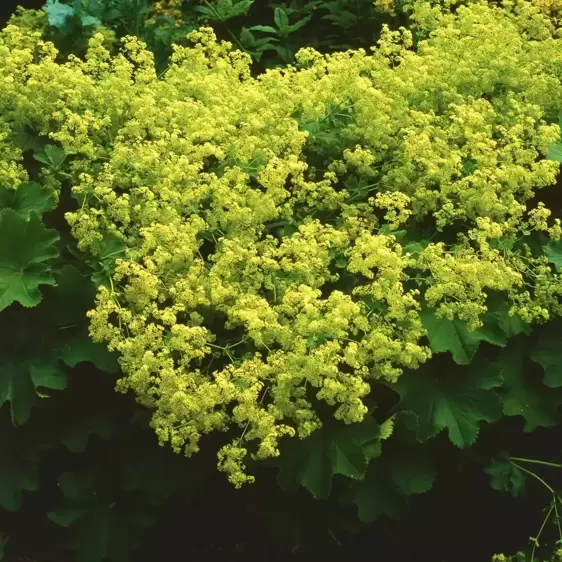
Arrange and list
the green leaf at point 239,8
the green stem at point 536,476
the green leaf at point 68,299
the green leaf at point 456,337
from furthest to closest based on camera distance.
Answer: the green leaf at point 239,8, the green stem at point 536,476, the green leaf at point 68,299, the green leaf at point 456,337

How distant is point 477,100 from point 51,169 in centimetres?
161

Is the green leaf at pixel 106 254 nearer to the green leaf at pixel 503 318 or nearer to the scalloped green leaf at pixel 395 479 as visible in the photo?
the scalloped green leaf at pixel 395 479

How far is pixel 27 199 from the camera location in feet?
9.98

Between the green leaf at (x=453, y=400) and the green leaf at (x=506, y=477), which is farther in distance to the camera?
the green leaf at (x=506, y=477)

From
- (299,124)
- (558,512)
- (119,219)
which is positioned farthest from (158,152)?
(558,512)

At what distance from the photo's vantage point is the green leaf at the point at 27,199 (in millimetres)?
3021

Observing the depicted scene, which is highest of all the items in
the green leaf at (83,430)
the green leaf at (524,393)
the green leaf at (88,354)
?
the green leaf at (524,393)

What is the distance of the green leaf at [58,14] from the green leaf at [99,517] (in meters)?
2.77

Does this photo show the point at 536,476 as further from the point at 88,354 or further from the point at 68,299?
the point at 68,299

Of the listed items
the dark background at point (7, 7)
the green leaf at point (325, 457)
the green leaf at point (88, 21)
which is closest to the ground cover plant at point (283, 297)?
the green leaf at point (325, 457)

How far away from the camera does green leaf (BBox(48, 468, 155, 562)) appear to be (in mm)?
3082

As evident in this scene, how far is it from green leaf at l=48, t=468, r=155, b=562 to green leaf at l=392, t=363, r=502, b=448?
3.56 ft

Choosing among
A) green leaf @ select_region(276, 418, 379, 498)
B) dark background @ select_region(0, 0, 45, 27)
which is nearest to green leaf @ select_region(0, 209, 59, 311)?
green leaf @ select_region(276, 418, 379, 498)

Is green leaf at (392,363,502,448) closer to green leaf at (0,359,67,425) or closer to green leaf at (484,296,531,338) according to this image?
green leaf at (484,296,531,338)
